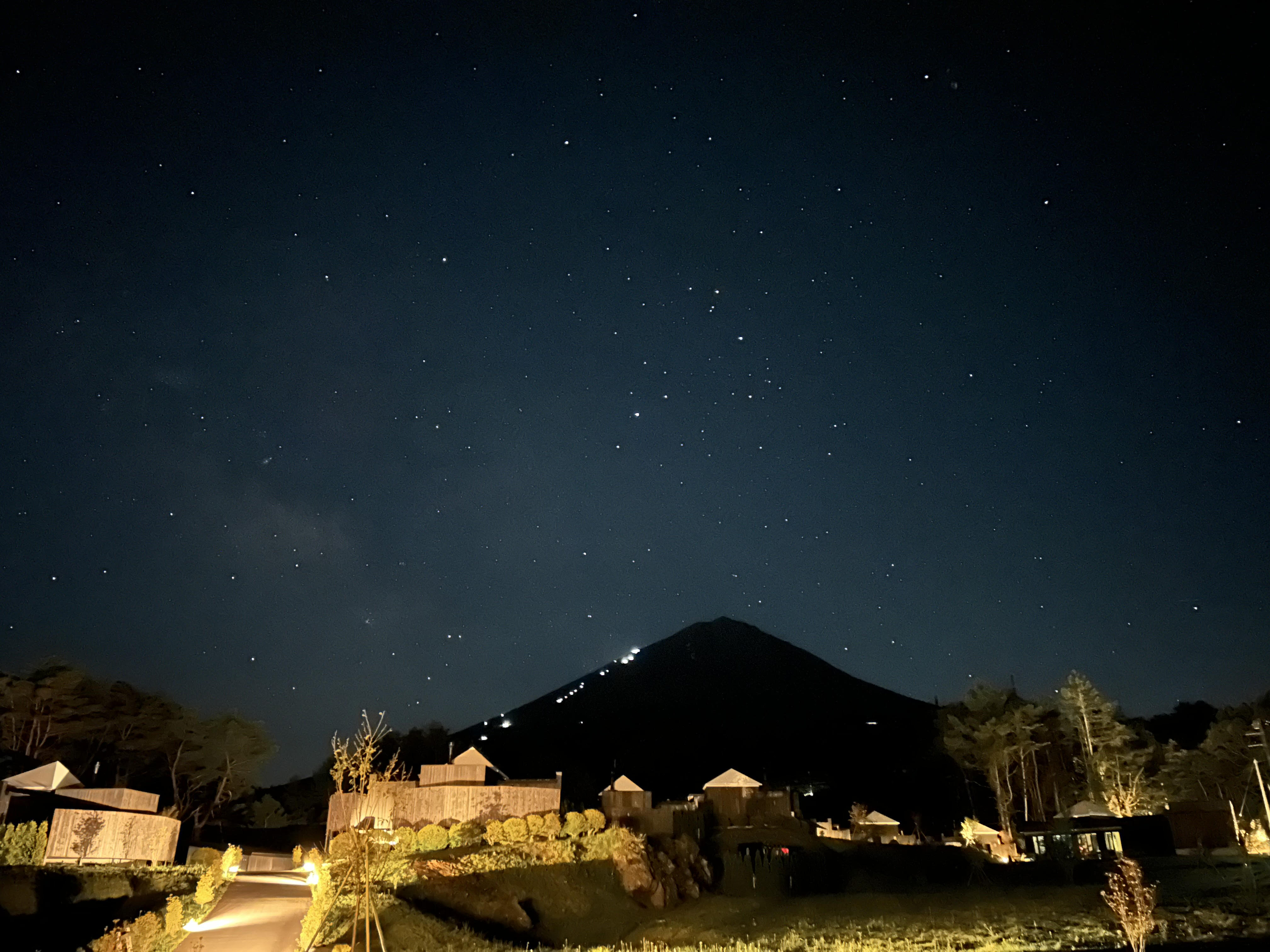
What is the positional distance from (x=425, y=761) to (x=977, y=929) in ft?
176

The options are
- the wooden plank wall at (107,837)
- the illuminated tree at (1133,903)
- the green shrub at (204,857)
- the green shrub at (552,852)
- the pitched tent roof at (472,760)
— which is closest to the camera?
the illuminated tree at (1133,903)

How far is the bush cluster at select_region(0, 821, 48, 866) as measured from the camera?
2250cm

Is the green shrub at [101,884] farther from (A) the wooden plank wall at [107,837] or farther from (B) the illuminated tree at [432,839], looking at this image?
(B) the illuminated tree at [432,839]

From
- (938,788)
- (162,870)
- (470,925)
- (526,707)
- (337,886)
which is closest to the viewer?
(337,886)

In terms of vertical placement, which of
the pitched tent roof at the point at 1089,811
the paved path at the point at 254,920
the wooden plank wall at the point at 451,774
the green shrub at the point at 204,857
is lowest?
the paved path at the point at 254,920

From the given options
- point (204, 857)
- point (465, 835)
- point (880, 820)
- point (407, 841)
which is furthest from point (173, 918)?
point (880, 820)

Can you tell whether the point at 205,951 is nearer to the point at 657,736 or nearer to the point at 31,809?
the point at 31,809

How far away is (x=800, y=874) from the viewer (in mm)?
28078

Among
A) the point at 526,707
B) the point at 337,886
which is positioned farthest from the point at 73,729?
the point at 526,707

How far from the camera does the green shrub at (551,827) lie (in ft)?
81.5

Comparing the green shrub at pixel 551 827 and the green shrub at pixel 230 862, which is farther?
the green shrub at pixel 551 827

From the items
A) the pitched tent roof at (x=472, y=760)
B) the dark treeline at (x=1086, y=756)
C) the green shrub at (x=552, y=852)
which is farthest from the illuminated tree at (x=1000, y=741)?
the green shrub at (x=552, y=852)

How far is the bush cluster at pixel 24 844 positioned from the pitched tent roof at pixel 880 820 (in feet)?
114

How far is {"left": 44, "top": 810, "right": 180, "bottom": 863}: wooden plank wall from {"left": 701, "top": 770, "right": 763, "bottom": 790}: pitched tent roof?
2043cm
